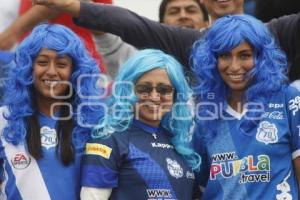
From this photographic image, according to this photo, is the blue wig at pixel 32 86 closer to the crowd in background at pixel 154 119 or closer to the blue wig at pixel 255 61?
the crowd in background at pixel 154 119

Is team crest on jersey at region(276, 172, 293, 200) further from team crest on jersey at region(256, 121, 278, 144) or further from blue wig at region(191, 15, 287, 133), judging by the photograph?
blue wig at region(191, 15, 287, 133)

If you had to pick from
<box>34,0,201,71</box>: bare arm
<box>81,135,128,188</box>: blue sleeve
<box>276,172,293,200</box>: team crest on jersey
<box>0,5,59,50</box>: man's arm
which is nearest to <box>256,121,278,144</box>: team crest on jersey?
<box>276,172,293,200</box>: team crest on jersey

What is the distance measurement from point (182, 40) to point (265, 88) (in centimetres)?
79

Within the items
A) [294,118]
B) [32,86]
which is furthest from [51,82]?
[294,118]

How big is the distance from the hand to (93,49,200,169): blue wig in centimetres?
43

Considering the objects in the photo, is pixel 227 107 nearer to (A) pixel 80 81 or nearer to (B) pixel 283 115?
(B) pixel 283 115

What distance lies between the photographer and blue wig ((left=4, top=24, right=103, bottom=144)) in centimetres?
384

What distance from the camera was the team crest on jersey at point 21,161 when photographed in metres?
3.75

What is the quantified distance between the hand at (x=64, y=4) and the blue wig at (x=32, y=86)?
0.36 ft

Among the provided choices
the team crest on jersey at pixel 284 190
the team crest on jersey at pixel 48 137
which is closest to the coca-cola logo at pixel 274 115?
the team crest on jersey at pixel 284 190

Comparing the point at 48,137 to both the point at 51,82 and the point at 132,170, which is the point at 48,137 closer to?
the point at 51,82

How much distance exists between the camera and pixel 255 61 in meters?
3.82

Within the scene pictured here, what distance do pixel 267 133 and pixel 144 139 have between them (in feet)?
1.97

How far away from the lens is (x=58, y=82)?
12.8 ft
